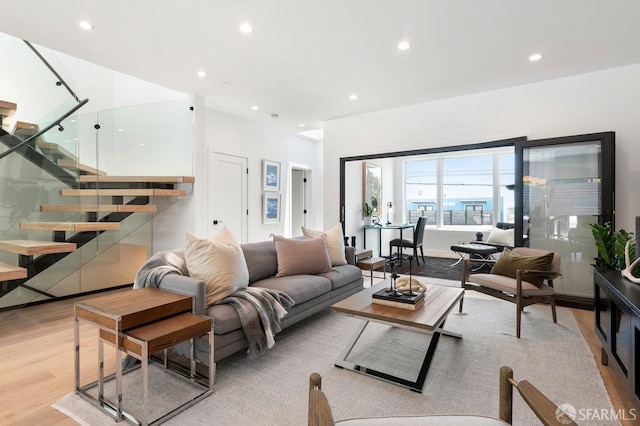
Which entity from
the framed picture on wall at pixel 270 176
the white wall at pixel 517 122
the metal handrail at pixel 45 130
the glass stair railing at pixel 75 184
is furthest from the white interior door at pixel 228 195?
the metal handrail at pixel 45 130

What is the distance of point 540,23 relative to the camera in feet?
9.29

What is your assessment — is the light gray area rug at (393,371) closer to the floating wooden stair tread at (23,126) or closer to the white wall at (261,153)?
the floating wooden stair tread at (23,126)

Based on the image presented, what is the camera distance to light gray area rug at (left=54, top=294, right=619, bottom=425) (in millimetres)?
1837

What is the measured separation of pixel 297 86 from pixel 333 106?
977 millimetres

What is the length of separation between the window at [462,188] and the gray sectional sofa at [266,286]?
15.2 ft

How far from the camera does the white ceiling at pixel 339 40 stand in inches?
104

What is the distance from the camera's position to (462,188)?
7.75 meters

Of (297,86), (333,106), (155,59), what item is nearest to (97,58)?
(155,59)

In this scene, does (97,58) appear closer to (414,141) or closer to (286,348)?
(286,348)

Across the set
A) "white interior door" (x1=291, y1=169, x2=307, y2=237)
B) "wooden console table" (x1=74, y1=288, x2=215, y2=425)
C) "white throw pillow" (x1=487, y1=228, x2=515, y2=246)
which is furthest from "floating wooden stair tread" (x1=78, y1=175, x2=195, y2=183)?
"white throw pillow" (x1=487, y1=228, x2=515, y2=246)

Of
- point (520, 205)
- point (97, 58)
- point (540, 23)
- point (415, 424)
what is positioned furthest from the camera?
point (520, 205)

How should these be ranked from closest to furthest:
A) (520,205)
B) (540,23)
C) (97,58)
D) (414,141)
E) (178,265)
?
(178,265) → (540,23) → (97,58) → (520,205) → (414,141)

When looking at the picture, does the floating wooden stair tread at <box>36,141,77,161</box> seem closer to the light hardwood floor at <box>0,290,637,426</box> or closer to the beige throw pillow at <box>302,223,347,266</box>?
the light hardwood floor at <box>0,290,637,426</box>

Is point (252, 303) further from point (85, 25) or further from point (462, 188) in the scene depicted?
point (462, 188)
